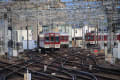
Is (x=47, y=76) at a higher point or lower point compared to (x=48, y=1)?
lower

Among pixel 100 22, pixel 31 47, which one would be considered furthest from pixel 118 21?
pixel 31 47

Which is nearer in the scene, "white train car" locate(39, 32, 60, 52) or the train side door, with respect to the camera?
"white train car" locate(39, 32, 60, 52)

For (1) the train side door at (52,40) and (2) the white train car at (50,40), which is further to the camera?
(1) the train side door at (52,40)

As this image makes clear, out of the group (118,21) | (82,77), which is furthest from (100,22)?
(82,77)

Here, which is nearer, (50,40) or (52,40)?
(50,40)

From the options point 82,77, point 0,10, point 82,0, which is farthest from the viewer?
point 0,10

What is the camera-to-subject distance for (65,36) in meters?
25.9

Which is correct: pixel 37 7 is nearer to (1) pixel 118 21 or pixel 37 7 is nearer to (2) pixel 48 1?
(2) pixel 48 1

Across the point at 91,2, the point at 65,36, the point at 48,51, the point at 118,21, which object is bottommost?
the point at 48,51

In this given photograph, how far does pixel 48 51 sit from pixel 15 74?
14.2 metres

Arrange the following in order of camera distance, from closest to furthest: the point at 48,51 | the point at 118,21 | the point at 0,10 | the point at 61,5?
1. the point at 61,5
2. the point at 0,10
3. the point at 118,21
4. the point at 48,51

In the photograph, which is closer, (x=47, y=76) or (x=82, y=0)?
(x=47, y=76)

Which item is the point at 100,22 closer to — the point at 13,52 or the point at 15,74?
the point at 13,52

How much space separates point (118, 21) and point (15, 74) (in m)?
15.7
